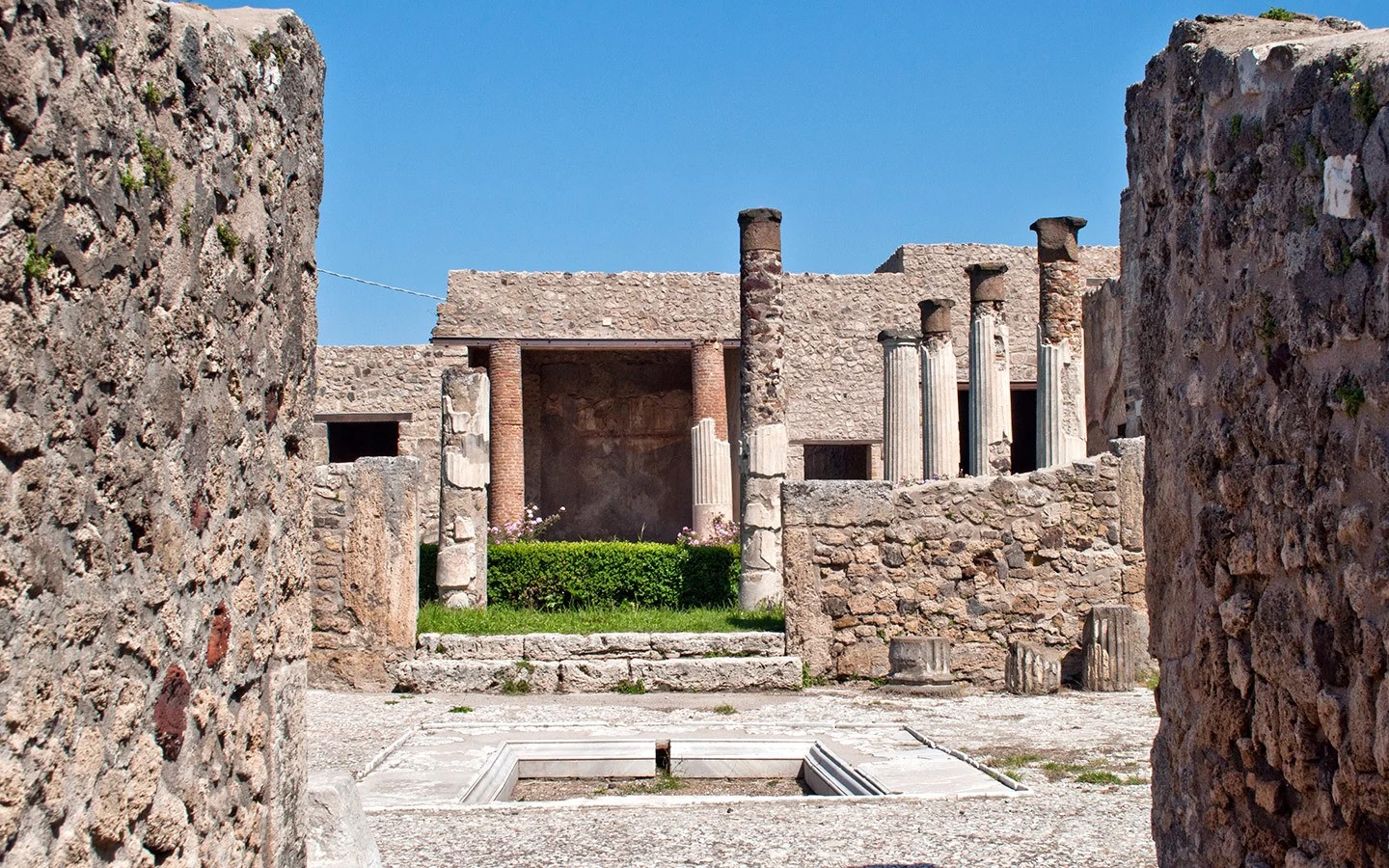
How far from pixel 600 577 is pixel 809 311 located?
9578mm

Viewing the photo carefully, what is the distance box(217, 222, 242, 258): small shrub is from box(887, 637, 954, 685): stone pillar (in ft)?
25.7

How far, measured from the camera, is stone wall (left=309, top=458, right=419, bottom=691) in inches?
394

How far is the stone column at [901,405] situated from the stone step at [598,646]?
6945 millimetres

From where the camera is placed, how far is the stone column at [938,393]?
16.7 meters

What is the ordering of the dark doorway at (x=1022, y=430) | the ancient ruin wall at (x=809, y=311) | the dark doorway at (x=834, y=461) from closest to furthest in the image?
the ancient ruin wall at (x=809, y=311) → the dark doorway at (x=1022, y=430) → the dark doorway at (x=834, y=461)

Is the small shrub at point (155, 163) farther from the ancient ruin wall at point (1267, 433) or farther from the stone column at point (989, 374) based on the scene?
the stone column at point (989, 374)

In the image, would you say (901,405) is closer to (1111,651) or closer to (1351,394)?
(1111,651)

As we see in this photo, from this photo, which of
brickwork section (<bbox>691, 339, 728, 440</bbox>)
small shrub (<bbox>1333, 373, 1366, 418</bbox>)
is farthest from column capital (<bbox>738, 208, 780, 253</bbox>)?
small shrub (<bbox>1333, 373, 1366, 418</bbox>)

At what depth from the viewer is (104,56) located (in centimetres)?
202

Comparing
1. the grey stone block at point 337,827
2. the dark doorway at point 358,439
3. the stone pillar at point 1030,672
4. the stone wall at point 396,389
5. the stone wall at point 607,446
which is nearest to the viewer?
the grey stone block at point 337,827

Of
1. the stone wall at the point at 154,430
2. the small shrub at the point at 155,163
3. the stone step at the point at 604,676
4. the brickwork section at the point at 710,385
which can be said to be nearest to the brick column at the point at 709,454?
the brickwork section at the point at 710,385

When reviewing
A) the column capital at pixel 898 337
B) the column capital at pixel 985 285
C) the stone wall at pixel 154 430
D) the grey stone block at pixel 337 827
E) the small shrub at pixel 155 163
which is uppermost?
the column capital at pixel 985 285

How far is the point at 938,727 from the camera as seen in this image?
27.0ft

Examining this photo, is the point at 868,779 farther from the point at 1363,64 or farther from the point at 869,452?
the point at 869,452
